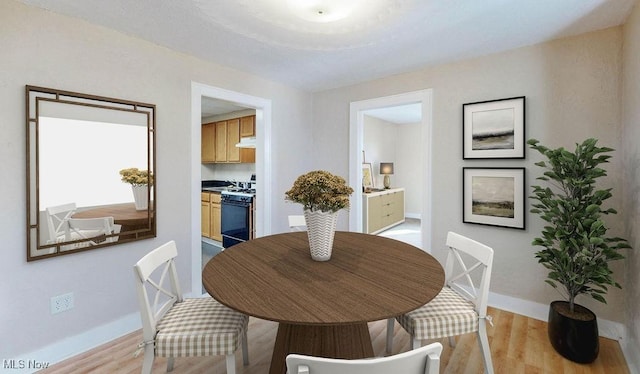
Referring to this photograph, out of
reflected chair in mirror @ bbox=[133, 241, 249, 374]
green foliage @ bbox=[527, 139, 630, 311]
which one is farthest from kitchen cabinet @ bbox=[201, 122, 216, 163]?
green foliage @ bbox=[527, 139, 630, 311]

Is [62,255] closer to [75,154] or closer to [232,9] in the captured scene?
[75,154]

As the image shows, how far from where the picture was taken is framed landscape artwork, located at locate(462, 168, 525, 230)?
2.42 meters

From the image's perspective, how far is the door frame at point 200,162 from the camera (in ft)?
8.59

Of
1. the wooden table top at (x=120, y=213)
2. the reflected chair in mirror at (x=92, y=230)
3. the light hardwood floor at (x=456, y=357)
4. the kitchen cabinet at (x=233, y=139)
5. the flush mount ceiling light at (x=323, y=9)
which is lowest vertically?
the light hardwood floor at (x=456, y=357)

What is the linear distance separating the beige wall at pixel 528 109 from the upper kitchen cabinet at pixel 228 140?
2.29m

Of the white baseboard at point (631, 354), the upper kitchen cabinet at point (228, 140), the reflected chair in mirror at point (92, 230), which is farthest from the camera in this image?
the upper kitchen cabinet at point (228, 140)

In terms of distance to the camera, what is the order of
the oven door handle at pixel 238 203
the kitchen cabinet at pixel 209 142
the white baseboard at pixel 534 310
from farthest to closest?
1. the kitchen cabinet at pixel 209 142
2. the oven door handle at pixel 238 203
3. the white baseboard at pixel 534 310

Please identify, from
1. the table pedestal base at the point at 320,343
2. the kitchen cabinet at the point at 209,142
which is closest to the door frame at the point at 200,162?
the table pedestal base at the point at 320,343

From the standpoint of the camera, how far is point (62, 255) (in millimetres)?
1918

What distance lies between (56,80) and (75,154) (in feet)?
1.56

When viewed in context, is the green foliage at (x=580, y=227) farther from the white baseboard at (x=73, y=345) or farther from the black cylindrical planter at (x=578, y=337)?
the white baseboard at (x=73, y=345)

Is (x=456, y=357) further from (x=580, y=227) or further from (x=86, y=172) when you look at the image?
(x=86, y=172)

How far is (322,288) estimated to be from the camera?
1223mm

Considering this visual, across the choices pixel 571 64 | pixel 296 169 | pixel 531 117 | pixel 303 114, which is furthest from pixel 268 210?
pixel 571 64
